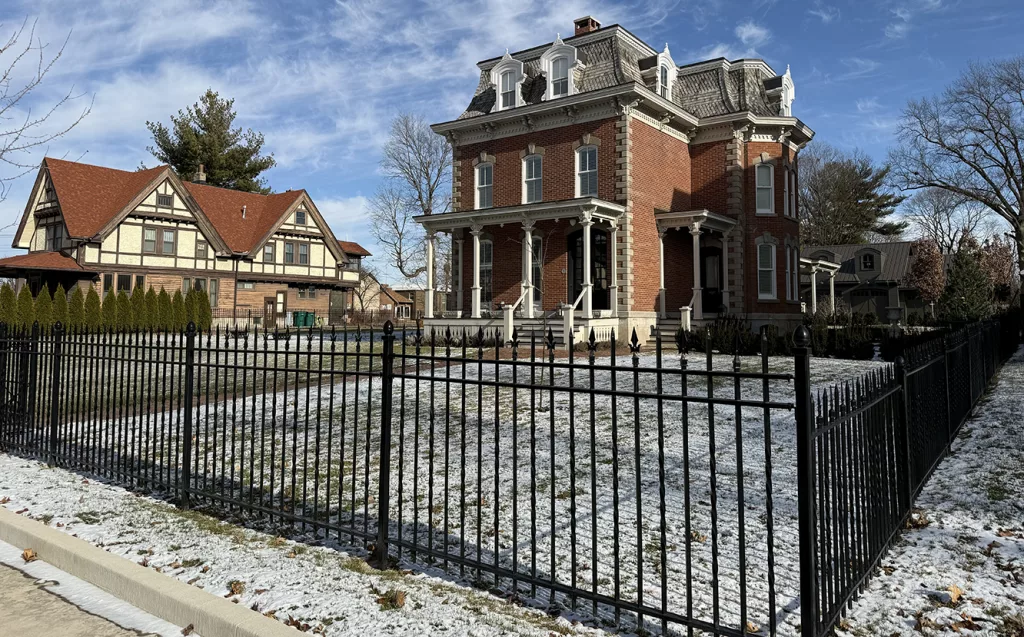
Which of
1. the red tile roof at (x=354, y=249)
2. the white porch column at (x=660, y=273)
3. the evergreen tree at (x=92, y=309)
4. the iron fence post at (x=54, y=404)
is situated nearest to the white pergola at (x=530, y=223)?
the white porch column at (x=660, y=273)

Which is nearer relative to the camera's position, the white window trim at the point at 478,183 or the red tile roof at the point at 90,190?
the white window trim at the point at 478,183

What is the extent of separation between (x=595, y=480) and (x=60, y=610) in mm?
3625

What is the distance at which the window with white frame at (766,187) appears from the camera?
24016 millimetres

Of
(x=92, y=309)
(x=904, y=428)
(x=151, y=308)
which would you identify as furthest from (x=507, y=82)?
(x=92, y=309)

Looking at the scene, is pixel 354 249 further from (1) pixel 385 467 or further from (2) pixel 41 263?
(1) pixel 385 467

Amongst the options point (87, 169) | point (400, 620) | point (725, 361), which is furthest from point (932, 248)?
point (87, 169)

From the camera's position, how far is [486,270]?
985 inches

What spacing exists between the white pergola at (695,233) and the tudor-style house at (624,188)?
0.05 metres

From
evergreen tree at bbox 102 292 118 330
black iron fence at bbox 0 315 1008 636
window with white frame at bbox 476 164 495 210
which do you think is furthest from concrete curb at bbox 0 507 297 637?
evergreen tree at bbox 102 292 118 330

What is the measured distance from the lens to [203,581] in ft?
14.0

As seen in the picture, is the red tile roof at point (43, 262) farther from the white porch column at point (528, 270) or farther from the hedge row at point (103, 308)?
the white porch column at point (528, 270)

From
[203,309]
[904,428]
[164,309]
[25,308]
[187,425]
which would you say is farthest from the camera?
[203,309]

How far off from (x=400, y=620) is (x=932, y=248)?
1981 inches

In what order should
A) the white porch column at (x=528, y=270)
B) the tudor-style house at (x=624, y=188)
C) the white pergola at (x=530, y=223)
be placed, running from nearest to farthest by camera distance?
the white pergola at (x=530, y=223) < the white porch column at (x=528, y=270) < the tudor-style house at (x=624, y=188)
